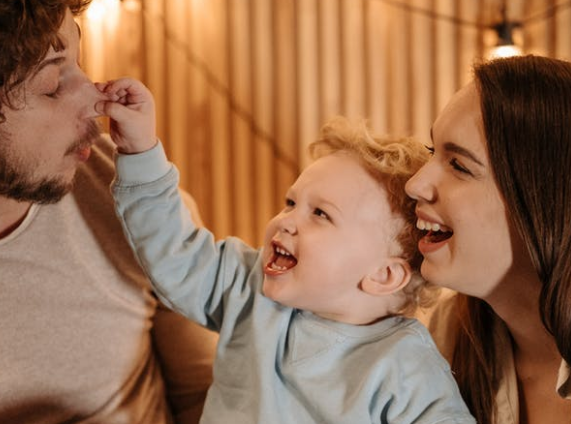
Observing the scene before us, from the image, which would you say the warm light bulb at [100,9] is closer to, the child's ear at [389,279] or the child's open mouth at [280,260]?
the child's open mouth at [280,260]

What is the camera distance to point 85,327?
1.45 m

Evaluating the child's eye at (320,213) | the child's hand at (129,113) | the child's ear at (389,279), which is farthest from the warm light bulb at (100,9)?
the child's ear at (389,279)

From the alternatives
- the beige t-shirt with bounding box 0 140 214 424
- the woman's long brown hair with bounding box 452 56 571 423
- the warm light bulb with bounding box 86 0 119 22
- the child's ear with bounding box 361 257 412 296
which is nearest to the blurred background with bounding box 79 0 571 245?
the warm light bulb with bounding box 86 0 119 22

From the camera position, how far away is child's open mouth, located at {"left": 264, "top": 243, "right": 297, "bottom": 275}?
1354mm

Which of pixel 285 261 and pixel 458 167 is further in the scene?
pixel 285 261

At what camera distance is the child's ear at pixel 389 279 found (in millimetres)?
1373

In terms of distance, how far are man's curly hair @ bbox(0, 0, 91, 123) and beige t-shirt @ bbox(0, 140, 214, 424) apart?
272mm

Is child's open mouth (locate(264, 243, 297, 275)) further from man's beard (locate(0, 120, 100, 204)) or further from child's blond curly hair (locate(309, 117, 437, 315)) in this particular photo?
man's beard (locate(0, 120, 100, 204))

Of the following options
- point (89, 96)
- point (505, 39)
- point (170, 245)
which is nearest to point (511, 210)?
point (170, 245)

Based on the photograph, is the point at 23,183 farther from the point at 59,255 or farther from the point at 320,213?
the point at 320,213

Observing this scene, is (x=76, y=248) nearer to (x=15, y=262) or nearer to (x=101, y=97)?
(x=15, y=262)

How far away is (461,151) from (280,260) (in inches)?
15.7

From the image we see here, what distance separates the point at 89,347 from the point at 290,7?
183cm

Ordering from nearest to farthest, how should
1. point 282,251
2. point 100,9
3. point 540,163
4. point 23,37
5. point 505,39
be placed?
point 540,163
point 23,37
point 282,251
point 505,39
point 100,9
